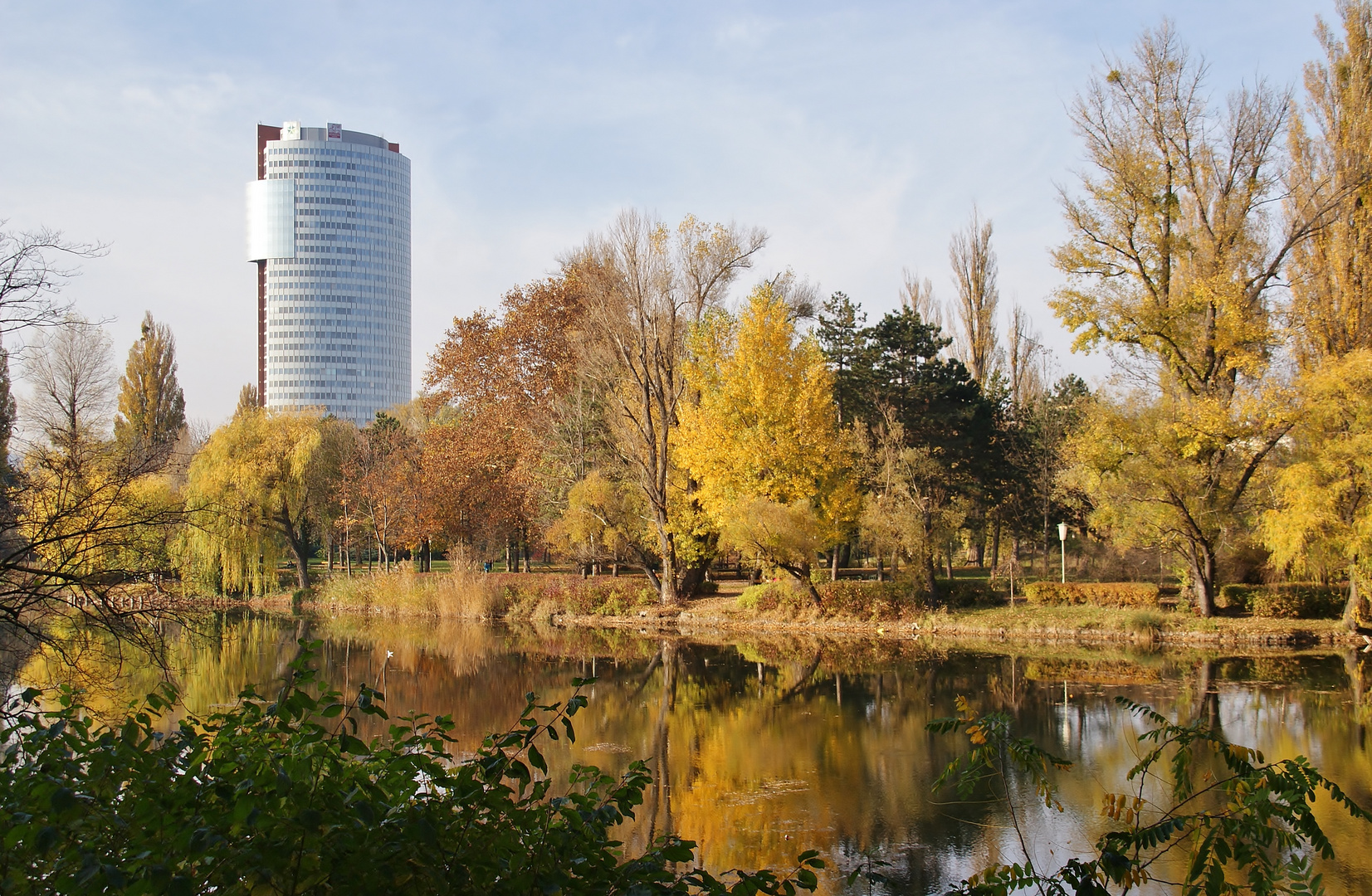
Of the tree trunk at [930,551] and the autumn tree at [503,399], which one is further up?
the autumn tree at [503,399]

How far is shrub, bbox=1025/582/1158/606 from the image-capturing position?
24.8 m

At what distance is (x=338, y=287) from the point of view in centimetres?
14038

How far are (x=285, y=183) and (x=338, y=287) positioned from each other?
612 inches

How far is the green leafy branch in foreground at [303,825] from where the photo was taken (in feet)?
9.61

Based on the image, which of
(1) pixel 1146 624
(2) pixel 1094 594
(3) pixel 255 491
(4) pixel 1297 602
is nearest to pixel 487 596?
(3) pixel 255 491

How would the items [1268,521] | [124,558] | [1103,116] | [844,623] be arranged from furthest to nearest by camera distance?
[844,623] → [1103,116] → [1268,521] → [124,558]

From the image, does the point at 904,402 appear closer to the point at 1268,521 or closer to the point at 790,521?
the point at 790,521

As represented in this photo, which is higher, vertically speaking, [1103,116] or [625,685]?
[1103,116]

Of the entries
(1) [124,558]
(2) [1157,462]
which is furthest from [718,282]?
(1) [124,558]

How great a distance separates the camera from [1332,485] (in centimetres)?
2069

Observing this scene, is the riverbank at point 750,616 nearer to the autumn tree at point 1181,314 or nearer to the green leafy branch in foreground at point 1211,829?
the autumn tree at point 1181,314

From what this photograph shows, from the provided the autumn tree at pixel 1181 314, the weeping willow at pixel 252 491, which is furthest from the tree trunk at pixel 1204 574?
the weeping willow at pixel 252 491

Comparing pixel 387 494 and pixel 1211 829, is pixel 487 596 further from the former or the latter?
pixel 1211 829

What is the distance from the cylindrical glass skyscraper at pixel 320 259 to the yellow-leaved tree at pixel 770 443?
119102mm
